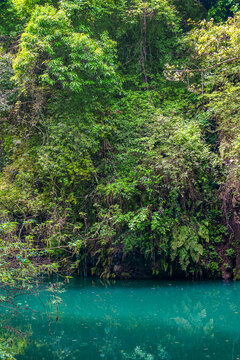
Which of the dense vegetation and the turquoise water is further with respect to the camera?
the dense vegetation

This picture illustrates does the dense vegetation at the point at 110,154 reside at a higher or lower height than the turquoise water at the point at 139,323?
higher

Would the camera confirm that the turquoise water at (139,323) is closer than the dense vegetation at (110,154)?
Yes

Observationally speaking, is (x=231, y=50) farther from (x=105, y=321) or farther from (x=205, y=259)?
(x=105, y=321)

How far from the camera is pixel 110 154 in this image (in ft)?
39.8

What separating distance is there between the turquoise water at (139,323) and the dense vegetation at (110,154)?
111cm

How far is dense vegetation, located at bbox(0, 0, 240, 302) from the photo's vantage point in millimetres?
10742

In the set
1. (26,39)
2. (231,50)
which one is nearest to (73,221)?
(26,39)

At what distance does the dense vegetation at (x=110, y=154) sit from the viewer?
35.2ft

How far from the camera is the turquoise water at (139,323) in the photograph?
6.07 m

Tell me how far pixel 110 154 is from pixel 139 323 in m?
5.73

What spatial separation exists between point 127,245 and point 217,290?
8.86 ft

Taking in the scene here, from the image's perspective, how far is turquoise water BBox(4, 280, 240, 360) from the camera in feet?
19.9

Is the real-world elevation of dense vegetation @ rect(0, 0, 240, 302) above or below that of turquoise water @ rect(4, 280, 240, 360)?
above

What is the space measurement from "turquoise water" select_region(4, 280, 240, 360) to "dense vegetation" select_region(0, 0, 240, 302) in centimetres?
111
